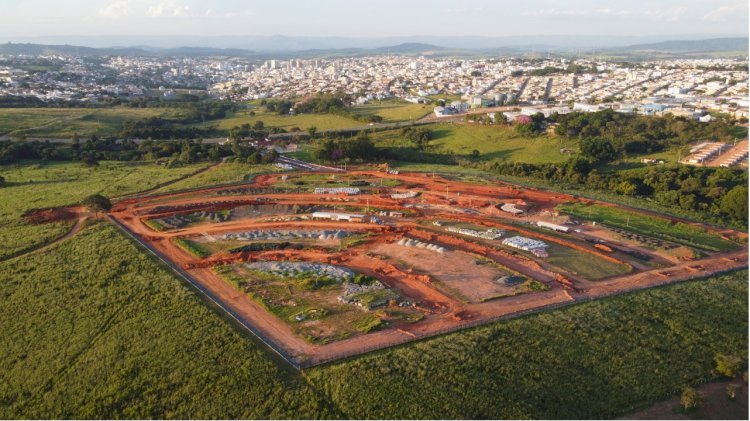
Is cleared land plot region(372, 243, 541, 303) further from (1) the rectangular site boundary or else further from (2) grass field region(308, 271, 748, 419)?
(2) grass field region(308, 271, 748, 419)

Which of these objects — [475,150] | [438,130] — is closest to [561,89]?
[438,130]

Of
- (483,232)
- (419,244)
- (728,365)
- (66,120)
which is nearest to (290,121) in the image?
(66,120)

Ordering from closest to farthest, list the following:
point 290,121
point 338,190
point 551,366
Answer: point 551,366
point 338,190
point 290,121

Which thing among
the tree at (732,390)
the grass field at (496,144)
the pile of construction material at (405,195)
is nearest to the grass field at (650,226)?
the pile of construction material at (405,195)

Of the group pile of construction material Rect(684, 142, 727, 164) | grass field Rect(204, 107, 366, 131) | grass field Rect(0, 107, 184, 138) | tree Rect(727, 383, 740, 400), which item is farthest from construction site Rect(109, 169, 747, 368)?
grass field Rect(0, 107, 184, 138)

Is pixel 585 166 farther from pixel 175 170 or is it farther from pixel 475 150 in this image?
pixel 175 170

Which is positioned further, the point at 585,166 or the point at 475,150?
the point at 475,150

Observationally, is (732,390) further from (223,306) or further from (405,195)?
(405,195)
